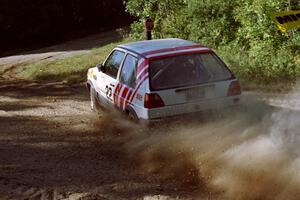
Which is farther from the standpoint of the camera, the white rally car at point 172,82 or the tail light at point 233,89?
the tail light at point 233,89

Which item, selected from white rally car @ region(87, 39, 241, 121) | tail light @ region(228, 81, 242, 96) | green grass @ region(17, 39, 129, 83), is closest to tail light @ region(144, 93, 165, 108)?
white rally car @ region(87, 39, 241, 121)

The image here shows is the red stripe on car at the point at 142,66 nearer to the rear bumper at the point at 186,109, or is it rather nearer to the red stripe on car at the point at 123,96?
the red stripe on car at the point at 123,96

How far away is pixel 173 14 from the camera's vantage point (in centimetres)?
1775

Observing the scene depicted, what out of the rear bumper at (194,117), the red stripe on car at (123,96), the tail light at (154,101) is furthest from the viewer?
the red stripe on car at (123,96)

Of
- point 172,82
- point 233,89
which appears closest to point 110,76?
point 172,82

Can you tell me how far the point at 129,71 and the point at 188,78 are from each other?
1.21 m

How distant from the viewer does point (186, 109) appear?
27.5 ft

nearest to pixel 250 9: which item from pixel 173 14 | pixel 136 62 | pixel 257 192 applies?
pixel 173 14

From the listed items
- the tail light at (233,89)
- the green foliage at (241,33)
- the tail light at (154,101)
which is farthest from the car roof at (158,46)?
the green foliage at (241,33)

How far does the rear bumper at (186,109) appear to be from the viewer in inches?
326

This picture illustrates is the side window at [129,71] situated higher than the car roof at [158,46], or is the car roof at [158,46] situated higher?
the car roof at [158,46]

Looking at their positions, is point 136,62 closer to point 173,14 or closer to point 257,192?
point 257,192

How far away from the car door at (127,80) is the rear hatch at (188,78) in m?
0.52

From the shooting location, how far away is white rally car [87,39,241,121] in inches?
328
